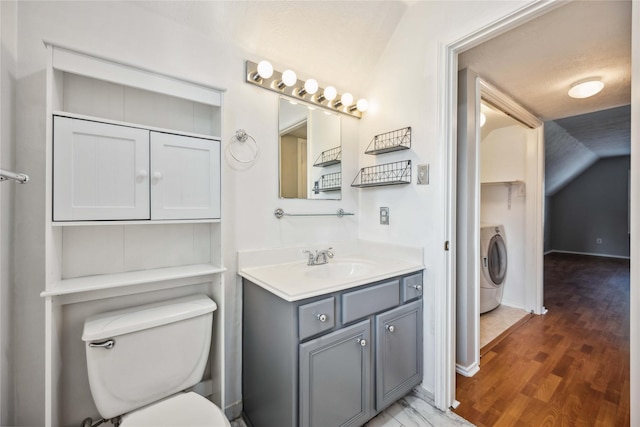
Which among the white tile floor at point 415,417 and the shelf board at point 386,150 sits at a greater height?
the shelf board at point 386,150

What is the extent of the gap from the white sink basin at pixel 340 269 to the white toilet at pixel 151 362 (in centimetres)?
64

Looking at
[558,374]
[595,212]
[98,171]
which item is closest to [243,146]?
[98,171]

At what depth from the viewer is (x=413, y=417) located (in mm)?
1490

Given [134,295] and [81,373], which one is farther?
[134,295]

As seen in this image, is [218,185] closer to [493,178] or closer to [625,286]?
[493,178]

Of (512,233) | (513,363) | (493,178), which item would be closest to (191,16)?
(513,363)

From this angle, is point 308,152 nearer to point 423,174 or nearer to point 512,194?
point 423,174

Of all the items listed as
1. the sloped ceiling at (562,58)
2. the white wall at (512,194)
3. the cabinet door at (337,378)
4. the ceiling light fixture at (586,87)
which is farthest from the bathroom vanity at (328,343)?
the white wall at (512,194)

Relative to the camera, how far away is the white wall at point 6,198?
951mm

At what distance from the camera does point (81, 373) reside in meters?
1.14

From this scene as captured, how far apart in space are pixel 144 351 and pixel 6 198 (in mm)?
771

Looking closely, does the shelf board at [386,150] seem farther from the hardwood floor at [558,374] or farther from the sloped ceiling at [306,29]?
the hardwood floor at [558,374]

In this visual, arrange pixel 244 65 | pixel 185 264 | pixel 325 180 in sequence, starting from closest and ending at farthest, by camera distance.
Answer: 1. pixel 185 264
2. pixel 244 65
3. pixel 325 180

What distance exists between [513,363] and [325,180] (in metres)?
1.97
